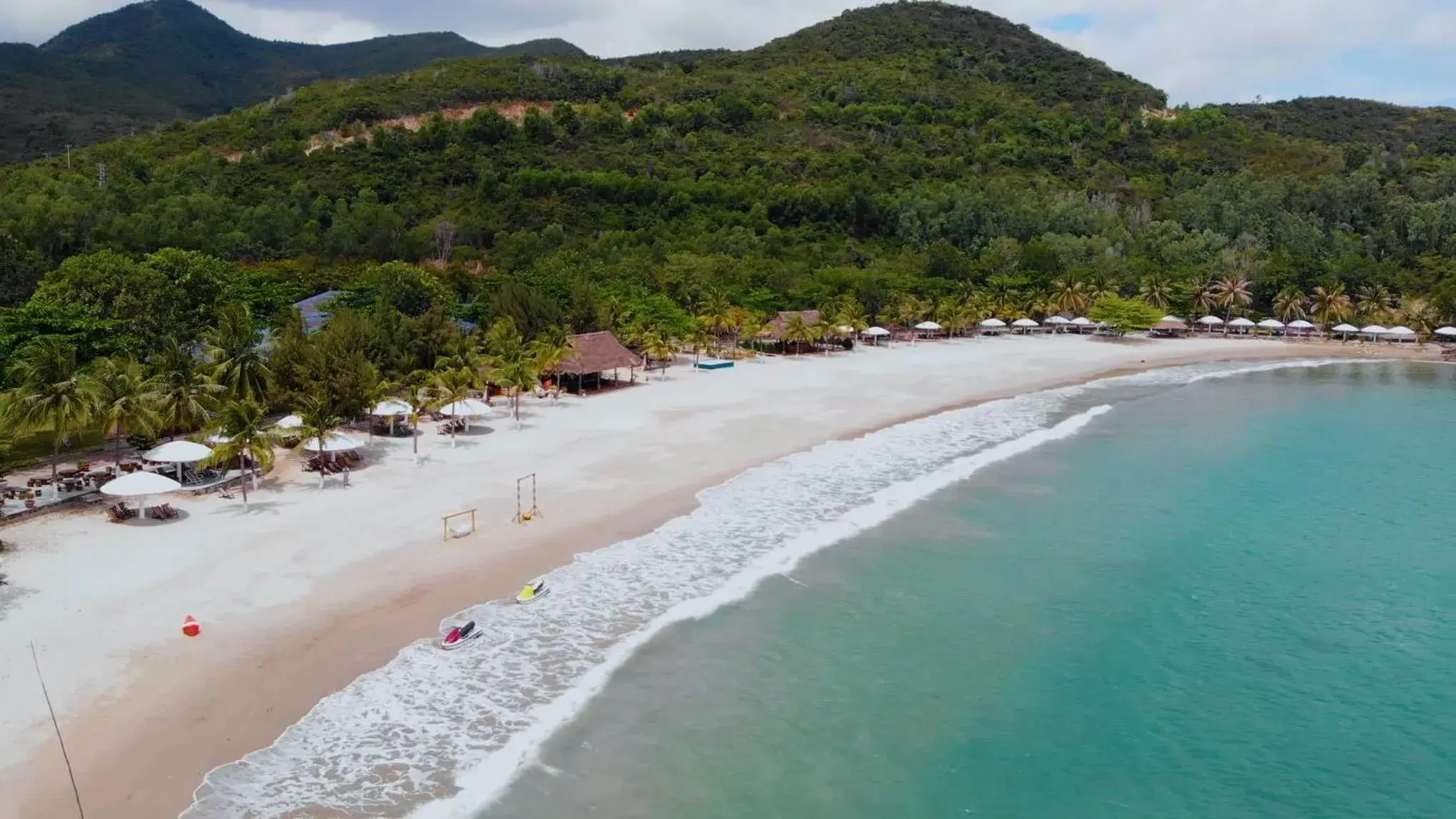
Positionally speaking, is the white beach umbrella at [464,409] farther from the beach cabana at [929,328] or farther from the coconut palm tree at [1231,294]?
the coconut palm tree at [1231,294]

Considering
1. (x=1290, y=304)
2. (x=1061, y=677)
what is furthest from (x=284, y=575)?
(x=1290, y=304)

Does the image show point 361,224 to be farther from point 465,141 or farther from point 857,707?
point 857,707

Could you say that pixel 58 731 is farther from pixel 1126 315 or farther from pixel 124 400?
pixel 1126 315

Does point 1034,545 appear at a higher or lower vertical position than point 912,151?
lower

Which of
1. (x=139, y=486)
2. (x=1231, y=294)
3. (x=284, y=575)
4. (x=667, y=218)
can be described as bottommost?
(x=284, y=575)

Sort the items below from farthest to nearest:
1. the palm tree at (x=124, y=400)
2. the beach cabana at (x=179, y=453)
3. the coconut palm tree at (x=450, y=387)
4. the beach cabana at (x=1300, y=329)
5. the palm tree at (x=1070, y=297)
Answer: the palm tree at (x=1070, y=297) < the beach cabana at (x=1300, y=329) < the coconut palm tree at (x=450, y=387) < the palm tree at (x=124, y=400) < the beach cabana at (x=179, y=453)

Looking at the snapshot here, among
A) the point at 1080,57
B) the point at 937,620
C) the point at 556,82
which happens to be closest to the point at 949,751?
the point at 937,620

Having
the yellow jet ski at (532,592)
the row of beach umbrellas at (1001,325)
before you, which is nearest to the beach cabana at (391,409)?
the yellow jet ski at (532,592)
